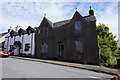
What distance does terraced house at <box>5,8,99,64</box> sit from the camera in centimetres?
1138

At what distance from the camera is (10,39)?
75.7 feet

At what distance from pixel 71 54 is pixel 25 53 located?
11.9 m

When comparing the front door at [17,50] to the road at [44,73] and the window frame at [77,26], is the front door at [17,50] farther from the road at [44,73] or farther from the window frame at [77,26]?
the window frame at [77,26]

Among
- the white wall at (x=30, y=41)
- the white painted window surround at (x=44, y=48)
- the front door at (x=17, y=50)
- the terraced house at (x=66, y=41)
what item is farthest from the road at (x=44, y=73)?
the front door at (x=17, y=50)

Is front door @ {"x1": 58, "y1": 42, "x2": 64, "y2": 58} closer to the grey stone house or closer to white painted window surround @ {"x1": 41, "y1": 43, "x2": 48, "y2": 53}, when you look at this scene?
the grey stone house

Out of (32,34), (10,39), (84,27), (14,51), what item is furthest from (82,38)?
(10,39)

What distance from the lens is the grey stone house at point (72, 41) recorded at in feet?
37.0

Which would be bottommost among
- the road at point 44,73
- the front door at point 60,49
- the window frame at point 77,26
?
the road at point 44,73

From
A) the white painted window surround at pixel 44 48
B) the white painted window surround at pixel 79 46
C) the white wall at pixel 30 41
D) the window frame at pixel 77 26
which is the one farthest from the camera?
the white wall at pixel 30 41

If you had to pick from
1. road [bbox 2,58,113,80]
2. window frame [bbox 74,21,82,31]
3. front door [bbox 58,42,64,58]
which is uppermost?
window frame [bbox 74,21,82,31]

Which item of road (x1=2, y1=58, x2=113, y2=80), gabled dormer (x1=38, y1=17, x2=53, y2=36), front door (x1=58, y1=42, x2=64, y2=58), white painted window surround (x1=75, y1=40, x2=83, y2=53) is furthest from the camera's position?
gabled dormer (x1=38, y1=17, x2=53, y2=36)

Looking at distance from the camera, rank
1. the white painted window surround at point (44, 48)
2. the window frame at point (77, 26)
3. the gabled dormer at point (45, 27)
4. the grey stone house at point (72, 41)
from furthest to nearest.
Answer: the gabled dormer at point (45, 27), the white painted window surround at point (44, 48), the window frame at point (77, 26), the grey stone house at point (72, 41)

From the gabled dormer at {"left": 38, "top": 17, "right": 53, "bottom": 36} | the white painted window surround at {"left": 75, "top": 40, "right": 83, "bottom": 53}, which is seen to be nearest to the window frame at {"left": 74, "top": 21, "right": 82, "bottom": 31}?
the white painted window surround at {"left": 75, "top": 40, "right": 83, "bottom": 53}

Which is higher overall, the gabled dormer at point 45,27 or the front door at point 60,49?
the gabled dormer at point 45,27
